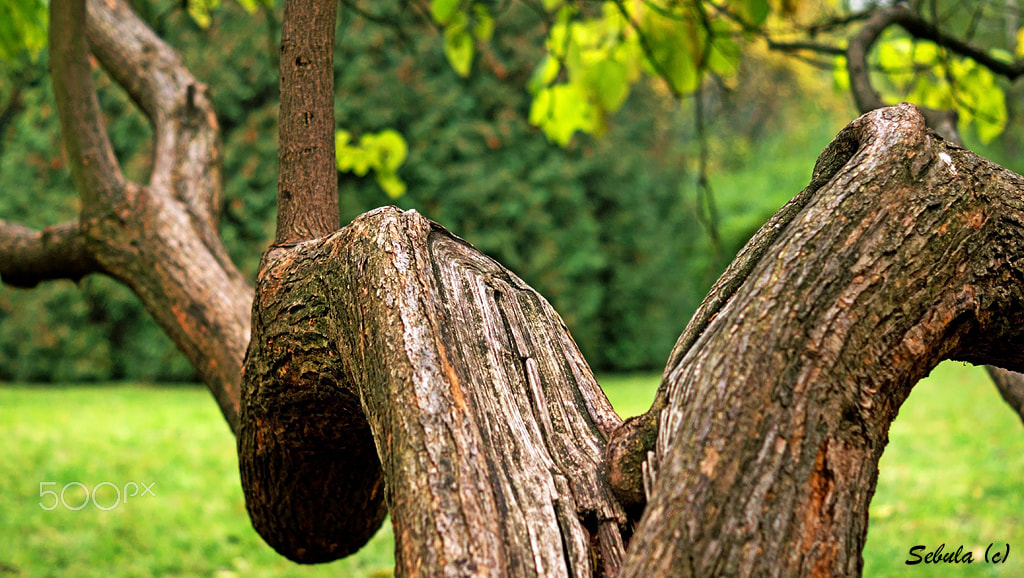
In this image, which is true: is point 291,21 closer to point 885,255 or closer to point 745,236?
point 885,255

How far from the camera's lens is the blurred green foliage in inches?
340

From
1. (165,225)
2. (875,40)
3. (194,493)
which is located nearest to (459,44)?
(165,225)

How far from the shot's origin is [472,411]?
1.09 metres

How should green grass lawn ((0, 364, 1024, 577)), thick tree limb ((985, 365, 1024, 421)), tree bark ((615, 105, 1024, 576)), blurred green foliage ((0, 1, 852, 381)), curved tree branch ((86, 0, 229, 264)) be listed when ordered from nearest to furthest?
tree bark ((615, 105, 1024, 576)) → thick tree limb ((985, 365, 1024, 421)) → curved tree branch ((86, 0, 229, 264)) → green grass lawn ((0, 364, 1024, 577)) → blurred green foliage ((0, 1, 852, 381))

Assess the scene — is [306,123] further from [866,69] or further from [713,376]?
[866,69]

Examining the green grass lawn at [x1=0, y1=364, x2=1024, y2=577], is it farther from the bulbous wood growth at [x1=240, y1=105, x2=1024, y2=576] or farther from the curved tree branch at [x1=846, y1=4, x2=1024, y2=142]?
the bulbous wood growth at [x1=240, y1=105, x2=1024, y2=576]

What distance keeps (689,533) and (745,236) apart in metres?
11.7

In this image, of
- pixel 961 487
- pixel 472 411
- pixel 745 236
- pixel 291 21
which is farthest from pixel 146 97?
pixel 745 236

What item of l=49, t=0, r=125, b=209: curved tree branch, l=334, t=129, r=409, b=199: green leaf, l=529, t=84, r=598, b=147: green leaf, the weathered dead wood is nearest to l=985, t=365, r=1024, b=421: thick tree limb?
the weathered dead wood

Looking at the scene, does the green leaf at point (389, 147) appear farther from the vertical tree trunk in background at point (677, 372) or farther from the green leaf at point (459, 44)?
the vertical tree trunk in background at point (677, 372)

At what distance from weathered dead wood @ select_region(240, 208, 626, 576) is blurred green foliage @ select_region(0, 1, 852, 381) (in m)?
6.89

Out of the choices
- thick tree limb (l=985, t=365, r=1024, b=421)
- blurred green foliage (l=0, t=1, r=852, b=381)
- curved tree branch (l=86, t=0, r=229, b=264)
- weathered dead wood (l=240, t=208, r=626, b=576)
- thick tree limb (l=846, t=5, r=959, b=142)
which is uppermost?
blurred green foliage (l=0, t=1, r=852, b=381)

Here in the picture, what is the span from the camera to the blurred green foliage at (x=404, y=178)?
28.3 ft

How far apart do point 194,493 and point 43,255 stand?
10.00 ft
